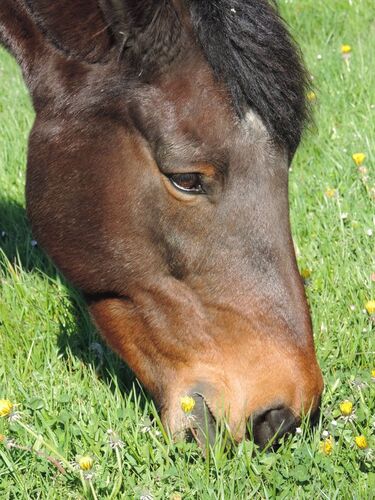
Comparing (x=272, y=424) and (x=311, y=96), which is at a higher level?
(x=311, y=96)

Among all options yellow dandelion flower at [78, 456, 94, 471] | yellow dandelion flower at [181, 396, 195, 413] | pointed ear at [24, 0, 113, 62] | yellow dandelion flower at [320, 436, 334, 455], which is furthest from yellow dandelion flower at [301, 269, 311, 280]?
yellow dandelion flower at [78, 456, 94, 471]

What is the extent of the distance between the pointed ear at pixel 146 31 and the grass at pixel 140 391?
2.12 ft

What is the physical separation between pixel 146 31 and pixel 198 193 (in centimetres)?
56

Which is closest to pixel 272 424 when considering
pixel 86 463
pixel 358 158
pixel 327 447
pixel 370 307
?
pixel 327 447

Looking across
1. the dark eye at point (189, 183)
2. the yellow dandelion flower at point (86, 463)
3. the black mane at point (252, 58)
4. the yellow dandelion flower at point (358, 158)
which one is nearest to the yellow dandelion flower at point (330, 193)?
the yellow dandelion flower at point (358, 158)

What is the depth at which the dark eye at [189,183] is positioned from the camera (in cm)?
276


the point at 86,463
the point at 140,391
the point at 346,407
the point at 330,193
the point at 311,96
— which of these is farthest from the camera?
the point at 330,193

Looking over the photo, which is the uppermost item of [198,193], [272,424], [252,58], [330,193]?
[252,58]

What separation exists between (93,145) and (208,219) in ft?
1.62

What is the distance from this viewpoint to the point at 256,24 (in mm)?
2787

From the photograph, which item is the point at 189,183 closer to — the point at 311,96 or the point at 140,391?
the point at 311,96

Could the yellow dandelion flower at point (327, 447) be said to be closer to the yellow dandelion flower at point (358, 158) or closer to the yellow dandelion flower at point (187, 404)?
the yellow dandelion flower at point (187, 404)

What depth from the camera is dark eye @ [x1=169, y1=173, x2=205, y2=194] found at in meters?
2.76

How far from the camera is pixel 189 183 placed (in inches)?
109
